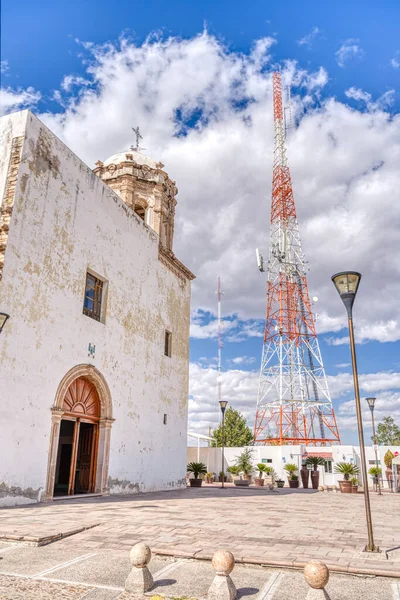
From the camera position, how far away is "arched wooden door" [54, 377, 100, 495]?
12055mm

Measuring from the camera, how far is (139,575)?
13.4ft

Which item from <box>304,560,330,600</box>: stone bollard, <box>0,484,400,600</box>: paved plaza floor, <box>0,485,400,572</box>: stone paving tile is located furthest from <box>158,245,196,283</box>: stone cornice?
<box>304,560,330,600</box>: stone bollard

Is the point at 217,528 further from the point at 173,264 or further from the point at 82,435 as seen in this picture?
the point at 173,264

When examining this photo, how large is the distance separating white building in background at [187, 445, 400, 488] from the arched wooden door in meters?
16.9

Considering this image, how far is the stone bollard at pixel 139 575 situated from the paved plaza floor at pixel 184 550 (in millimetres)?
104

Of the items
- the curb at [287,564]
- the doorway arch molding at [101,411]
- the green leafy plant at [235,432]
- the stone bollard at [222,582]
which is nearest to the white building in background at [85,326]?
the doorway arch molding at [101,411]

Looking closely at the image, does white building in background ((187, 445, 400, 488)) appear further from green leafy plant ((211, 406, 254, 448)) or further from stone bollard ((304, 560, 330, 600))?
stone bollard ((304, 560, 330, 600))

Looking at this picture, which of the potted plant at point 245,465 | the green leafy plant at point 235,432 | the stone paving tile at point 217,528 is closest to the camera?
the stone paving tile at point 217,528

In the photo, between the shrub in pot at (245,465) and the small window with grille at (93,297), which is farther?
the shrub in pot at (245,465)

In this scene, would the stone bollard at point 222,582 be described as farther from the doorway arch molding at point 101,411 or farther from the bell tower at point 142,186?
the bell tower at point 142,186

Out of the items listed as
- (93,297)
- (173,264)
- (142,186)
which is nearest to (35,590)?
(93,297)

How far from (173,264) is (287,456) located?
1607 centimetres

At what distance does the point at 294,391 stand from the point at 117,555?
29378 mm

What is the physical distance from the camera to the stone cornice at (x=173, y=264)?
18.0m
